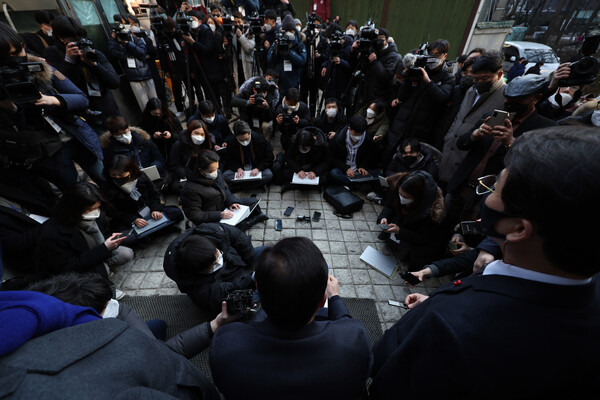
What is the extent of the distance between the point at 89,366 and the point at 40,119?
343 cm

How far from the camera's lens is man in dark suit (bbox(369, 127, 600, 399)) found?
706 mm

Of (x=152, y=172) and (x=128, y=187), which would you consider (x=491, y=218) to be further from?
(x=152, y=172)

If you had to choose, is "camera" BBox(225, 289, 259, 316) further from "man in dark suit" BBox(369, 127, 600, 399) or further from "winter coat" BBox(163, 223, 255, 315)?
"man in dark suit" BBox(369, 127, 600, 399)

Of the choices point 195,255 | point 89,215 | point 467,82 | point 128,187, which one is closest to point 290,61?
point 467,82

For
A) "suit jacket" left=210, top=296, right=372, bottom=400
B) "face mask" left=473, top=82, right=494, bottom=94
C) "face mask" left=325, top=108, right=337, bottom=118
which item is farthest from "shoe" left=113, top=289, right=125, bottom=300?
"face mask" left=473, top=82, right=494, bottom=94

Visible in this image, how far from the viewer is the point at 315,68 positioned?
252 inches

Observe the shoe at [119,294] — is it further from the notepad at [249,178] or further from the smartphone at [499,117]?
the smartphone at [499,117]

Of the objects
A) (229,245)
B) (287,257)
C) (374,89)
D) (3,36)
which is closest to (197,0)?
(374,89)

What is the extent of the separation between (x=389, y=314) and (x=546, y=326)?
7.03 feet

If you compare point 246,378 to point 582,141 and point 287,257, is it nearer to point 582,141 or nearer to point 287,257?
point 287,257

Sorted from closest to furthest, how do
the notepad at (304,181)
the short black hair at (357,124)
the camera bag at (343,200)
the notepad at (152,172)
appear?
the notepad at (152,172)
the camera bag at (343,200)
the short black hair at (357,124)
the notepad at (304,181)

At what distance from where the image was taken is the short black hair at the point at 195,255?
6.81 feet

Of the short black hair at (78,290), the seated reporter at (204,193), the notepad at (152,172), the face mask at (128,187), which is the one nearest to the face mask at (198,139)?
the seated reporter at (204,193)

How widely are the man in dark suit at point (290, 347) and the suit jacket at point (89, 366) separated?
0.27m
